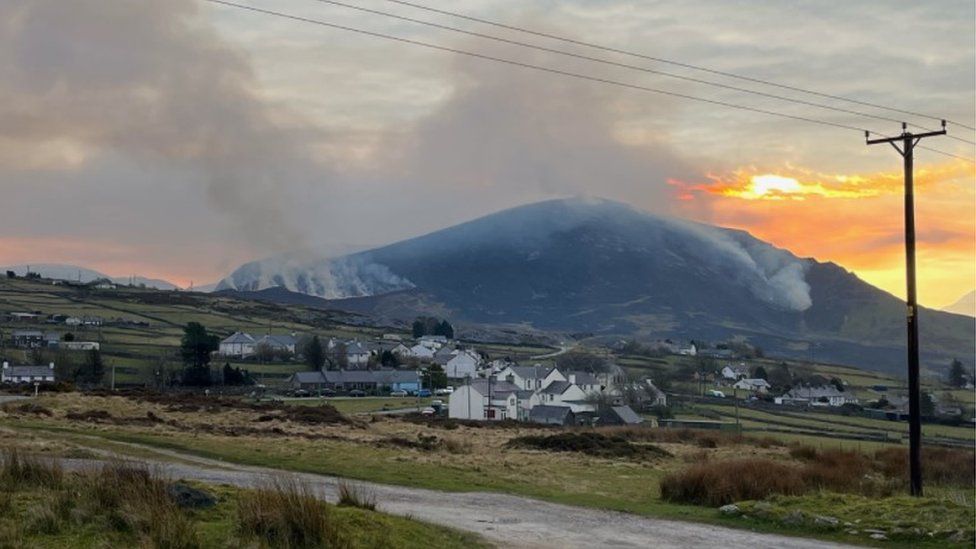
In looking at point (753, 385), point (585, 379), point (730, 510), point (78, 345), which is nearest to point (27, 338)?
point (78, 345)

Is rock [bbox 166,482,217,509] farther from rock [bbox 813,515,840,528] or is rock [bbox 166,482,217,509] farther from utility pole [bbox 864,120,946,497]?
utility pole [bbox 864,120,946,497]

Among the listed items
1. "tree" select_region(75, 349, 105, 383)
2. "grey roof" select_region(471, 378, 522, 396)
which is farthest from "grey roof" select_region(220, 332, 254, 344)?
"grey roof" select_region(471, 378, 522, 396)

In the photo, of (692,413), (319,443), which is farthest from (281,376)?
(319,443)

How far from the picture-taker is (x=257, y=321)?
193500 millimetres

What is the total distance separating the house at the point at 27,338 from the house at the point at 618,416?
7418 cm

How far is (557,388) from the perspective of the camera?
111 meters

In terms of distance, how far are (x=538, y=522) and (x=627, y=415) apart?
77.4 metres

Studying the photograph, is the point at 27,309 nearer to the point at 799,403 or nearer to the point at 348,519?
the point at 799,403

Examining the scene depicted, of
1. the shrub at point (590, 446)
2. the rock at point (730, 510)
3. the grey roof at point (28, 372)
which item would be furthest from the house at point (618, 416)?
the rock at point (730, 510)

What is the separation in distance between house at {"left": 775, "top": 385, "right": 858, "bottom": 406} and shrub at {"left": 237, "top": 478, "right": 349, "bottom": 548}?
12453cm

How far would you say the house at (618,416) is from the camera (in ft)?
307

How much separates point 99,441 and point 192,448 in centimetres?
329

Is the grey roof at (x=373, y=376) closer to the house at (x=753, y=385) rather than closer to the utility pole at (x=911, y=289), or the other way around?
the house at (x=753, y=385)

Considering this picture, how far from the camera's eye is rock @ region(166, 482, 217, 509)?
14648mm
